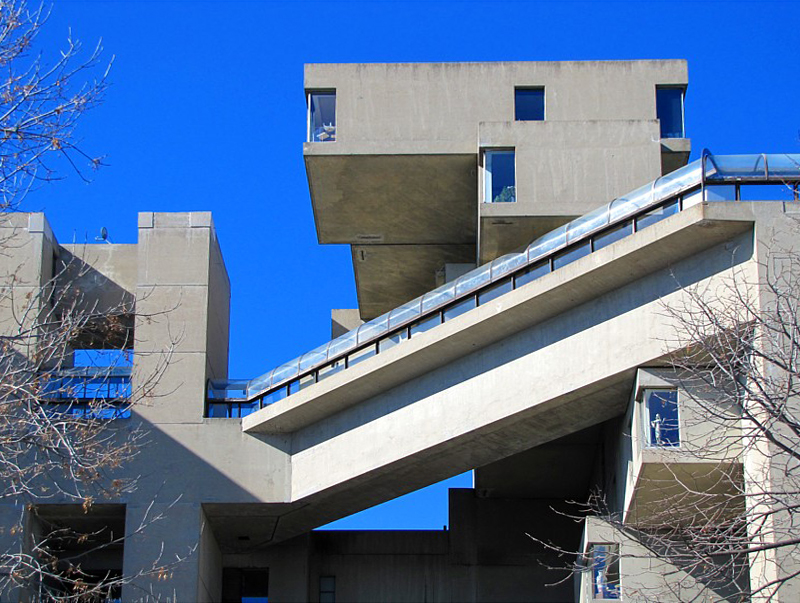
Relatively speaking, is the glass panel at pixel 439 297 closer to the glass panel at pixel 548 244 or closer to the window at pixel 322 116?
the glass panel at pixel 548 244

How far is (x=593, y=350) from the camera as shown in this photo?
2920cm

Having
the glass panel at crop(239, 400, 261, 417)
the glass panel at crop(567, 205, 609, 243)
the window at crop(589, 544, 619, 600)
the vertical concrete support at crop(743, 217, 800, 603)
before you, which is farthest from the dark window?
the vertical concrete support at crop(743, 217, 800, 603)

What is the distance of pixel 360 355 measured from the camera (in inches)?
1296

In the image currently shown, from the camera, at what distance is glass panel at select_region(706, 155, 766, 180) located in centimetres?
2736

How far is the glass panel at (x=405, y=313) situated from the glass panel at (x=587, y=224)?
4.14 metres

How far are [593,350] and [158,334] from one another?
1026 centimetres

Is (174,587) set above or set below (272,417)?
below

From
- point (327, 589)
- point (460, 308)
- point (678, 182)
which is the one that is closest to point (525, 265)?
point (460, 308)

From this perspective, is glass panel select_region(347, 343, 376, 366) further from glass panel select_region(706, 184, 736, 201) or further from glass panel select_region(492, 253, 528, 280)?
glass panel select_region(706, 184, 736, 201)

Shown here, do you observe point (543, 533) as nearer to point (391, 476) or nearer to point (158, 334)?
point (391, 476)

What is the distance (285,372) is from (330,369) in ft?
4.08

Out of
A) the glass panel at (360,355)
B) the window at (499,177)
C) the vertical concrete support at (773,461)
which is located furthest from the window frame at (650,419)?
the window at (499,177)

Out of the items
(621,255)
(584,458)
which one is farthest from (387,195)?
(621,255)

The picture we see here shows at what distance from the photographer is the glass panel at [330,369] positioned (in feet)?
109
